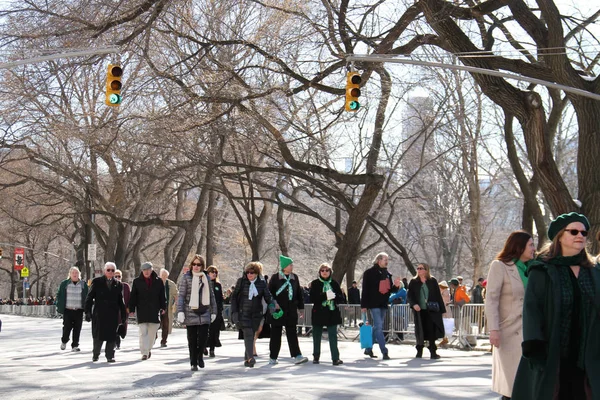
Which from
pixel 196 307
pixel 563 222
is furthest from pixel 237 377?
pixel 563 222

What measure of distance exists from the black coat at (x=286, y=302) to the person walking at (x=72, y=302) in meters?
5.15

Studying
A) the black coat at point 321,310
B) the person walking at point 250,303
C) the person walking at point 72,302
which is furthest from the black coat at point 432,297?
the person walking at point 72,302

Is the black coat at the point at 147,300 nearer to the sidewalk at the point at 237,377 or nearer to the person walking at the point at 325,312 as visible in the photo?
the sidewalk at the point at 237,377

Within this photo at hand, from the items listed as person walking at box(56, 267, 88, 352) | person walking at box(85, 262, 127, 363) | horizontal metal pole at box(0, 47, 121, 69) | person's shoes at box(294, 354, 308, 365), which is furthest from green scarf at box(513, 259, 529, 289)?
person walking at box(56, 267, 88, 352)

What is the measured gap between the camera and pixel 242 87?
25.9 m

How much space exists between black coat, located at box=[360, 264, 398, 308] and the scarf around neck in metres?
3.53

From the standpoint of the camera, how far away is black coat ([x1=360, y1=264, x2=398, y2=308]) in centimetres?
1703

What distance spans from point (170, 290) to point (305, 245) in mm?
61748

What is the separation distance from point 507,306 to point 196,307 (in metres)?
6.98

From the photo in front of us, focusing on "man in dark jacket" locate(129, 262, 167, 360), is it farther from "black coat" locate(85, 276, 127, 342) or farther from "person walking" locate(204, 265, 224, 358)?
"person walking" locate(204, 265, 224, 358)

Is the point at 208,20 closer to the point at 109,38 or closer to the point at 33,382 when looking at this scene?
the point at 109,38

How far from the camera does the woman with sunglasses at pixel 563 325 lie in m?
5.94

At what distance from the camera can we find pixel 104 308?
628 inches

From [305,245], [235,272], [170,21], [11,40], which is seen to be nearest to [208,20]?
[170,21]
